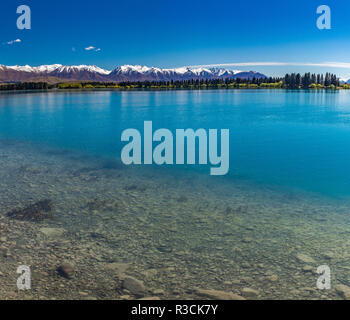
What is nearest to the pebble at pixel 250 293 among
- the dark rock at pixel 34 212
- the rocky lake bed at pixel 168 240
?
the rocky lake bed at pixel 168 240

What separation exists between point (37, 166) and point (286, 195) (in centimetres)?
1633

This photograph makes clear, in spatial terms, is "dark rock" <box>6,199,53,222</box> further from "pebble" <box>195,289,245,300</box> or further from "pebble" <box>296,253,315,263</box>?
"pebble" <box>296,253,315,263</box>

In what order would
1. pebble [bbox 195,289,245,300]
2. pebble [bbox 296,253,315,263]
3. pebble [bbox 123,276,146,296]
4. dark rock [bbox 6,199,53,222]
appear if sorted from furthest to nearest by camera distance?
dark rock [bbox 6,199,53,222], pebble [bbox 296,253,315,263], pebble [bbox 123,276,146,296], pebble [bbox 195,289,245,300]

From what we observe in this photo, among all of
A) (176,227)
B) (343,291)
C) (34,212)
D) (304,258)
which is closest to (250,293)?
(343,291)

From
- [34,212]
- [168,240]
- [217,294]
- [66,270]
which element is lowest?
[217,294]

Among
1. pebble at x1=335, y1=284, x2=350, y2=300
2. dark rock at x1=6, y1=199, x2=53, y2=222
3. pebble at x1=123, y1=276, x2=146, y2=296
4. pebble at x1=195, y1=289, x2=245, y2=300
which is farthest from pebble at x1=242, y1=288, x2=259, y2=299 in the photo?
dark rock at x1=6, y1=199, x2=53, y2=222

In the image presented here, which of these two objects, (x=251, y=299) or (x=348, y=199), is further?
(x=348, y=199)

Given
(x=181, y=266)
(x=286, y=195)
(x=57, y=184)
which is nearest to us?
(x=181, y=266)

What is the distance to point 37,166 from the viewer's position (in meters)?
21.6

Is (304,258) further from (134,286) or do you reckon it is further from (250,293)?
(134,286)

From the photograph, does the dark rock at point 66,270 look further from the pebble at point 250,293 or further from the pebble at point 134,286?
the pebble at point 250,293

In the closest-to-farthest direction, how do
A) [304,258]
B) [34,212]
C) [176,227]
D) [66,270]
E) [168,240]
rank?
[66,270] < [304,258] < [168,240] < [176,227] < [34,212]
